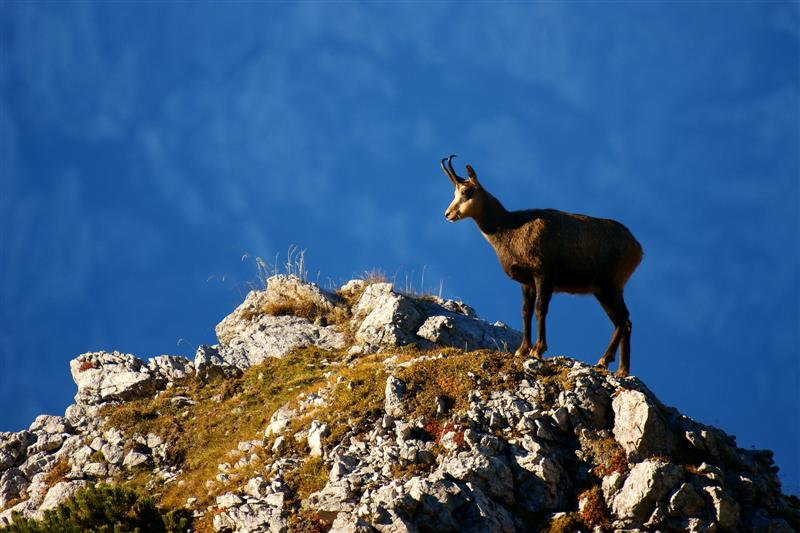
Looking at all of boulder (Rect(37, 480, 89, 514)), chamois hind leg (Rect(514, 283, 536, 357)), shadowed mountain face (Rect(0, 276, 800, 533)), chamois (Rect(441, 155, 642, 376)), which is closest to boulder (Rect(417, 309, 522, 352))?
shadowed mountain face (Rect(0, 276, 800, 533))

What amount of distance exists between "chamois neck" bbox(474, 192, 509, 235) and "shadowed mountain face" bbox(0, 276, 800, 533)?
272cm

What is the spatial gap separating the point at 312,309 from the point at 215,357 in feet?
10.2

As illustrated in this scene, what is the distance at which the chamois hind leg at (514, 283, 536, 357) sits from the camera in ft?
58.1

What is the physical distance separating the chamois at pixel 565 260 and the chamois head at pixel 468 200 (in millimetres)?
505

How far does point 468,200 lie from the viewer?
741 inches

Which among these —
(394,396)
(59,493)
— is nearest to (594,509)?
(394,396)

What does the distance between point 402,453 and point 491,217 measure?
607 centimetres

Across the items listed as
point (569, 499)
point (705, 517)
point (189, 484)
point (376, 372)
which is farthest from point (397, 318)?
point (705, 517)

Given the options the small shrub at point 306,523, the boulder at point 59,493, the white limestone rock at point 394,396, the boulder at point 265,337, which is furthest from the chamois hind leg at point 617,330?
the boulder at point 59,493

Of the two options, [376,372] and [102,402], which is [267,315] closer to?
[102,402]

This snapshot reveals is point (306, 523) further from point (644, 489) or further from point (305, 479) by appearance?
point (644, 489)

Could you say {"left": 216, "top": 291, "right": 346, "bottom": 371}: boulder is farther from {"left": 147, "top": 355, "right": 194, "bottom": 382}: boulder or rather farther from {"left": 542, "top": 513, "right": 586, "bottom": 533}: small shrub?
{"left": 542, "top": 513, "right": 586, "bottom": 533}: small shrub

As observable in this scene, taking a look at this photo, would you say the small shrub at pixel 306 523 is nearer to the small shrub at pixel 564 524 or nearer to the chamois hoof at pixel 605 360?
the small shrub at pixel 564 524

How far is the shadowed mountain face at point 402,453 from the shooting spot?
13.7 metres
